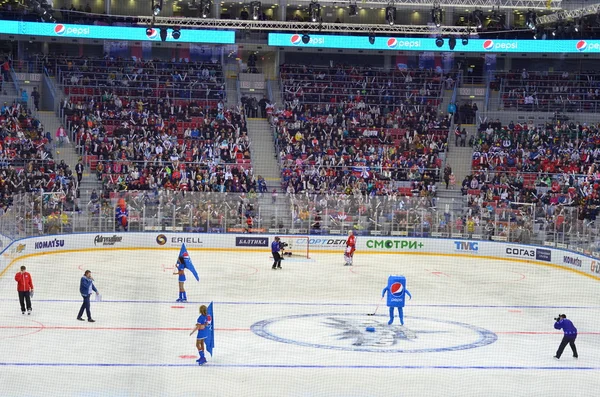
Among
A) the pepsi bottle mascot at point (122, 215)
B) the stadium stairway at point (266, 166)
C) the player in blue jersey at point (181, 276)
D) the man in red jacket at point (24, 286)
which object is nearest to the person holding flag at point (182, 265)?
Result: the player in blue jersey at point (181, 276)

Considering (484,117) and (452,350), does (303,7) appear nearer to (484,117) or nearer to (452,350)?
(484,117)

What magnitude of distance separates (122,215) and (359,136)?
→ 1421 cm

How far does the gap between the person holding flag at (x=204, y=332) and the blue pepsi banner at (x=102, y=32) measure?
1194 inches

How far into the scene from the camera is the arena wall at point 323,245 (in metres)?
34.0

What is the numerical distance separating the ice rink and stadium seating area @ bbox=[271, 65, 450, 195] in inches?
353

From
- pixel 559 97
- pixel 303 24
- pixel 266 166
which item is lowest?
pixel 266 166

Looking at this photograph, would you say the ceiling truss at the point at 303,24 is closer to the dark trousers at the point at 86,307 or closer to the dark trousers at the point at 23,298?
the dark trousers at the point at 23,298

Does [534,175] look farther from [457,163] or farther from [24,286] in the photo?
[24,286]

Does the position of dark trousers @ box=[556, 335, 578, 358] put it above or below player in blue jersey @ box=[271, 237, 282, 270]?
below

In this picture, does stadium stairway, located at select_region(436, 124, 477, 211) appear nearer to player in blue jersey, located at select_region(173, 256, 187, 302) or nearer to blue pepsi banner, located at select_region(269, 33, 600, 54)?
blue pepsi banner, located at select_region(269, 33, 600, 54)

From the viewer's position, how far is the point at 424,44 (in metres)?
48.6

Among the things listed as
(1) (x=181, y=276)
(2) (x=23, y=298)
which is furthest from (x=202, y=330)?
(1) (x=181, y=276)

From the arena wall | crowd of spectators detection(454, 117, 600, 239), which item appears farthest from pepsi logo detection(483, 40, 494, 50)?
the arena wall

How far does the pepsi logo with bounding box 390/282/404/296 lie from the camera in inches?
841
